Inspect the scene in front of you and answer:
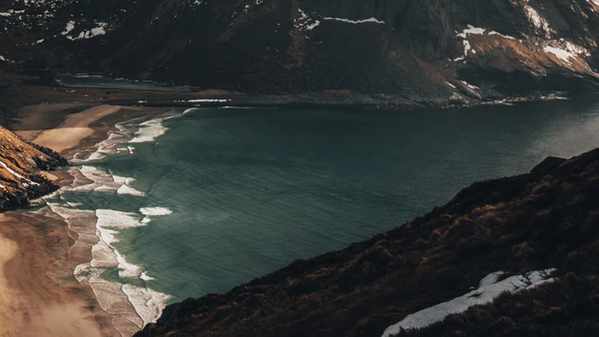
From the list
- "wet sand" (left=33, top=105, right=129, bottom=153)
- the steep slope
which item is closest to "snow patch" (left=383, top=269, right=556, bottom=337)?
the steep slope

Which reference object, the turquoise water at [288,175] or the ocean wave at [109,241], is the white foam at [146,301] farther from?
the turquoise water at [288,175]

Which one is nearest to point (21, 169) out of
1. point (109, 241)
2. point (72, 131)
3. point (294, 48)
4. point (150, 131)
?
point (109, 241)

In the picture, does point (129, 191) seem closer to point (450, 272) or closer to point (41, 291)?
point (41, 291)

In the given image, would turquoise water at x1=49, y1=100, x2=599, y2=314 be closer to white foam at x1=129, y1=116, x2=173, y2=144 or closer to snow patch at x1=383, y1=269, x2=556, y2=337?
white foam at x1=129, y1=116, x2=173, y2=144

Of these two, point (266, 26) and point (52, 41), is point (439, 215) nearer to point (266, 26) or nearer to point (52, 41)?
point (266, 26)

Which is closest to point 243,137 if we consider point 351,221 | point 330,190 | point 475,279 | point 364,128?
point 364,128
